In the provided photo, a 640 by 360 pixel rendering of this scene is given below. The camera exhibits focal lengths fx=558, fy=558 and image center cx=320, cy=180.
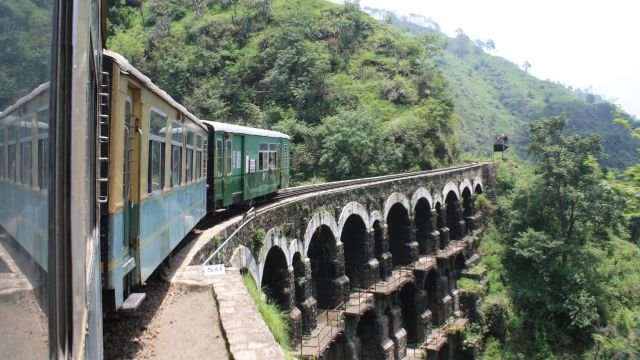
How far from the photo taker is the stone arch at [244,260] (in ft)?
28.3

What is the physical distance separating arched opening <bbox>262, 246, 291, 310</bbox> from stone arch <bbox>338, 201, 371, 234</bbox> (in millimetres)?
3210

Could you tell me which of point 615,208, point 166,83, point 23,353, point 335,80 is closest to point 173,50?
point 166,83

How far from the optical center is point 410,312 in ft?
66.7

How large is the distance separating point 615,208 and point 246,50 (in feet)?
91.3

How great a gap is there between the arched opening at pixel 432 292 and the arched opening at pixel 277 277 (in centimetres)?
1132

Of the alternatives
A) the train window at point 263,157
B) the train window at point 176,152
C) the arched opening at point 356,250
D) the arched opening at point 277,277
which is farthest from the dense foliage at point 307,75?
the train window at point 176,152

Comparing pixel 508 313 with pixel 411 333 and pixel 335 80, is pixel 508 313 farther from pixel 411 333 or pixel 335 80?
pixel 335 80

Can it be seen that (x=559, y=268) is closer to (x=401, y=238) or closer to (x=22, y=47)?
(x=401, y=238)

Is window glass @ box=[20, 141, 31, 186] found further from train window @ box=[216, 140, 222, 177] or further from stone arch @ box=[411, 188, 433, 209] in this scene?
stone arch @ box=[411, 188, 433, 209]

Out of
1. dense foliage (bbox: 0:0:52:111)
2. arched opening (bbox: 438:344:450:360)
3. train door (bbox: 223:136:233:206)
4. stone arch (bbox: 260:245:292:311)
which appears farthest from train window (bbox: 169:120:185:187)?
arched opening (bbox: 438:344:450:360)

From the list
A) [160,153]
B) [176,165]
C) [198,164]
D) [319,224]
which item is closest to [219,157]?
[198,164]

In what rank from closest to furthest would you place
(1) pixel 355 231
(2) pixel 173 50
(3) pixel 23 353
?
(3) pixel 23 353
(1) pixel 355 231
(2) pixel 173 50

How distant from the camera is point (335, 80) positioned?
122ft

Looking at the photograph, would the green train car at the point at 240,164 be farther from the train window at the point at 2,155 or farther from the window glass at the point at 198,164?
the train window at the point at 2,155
